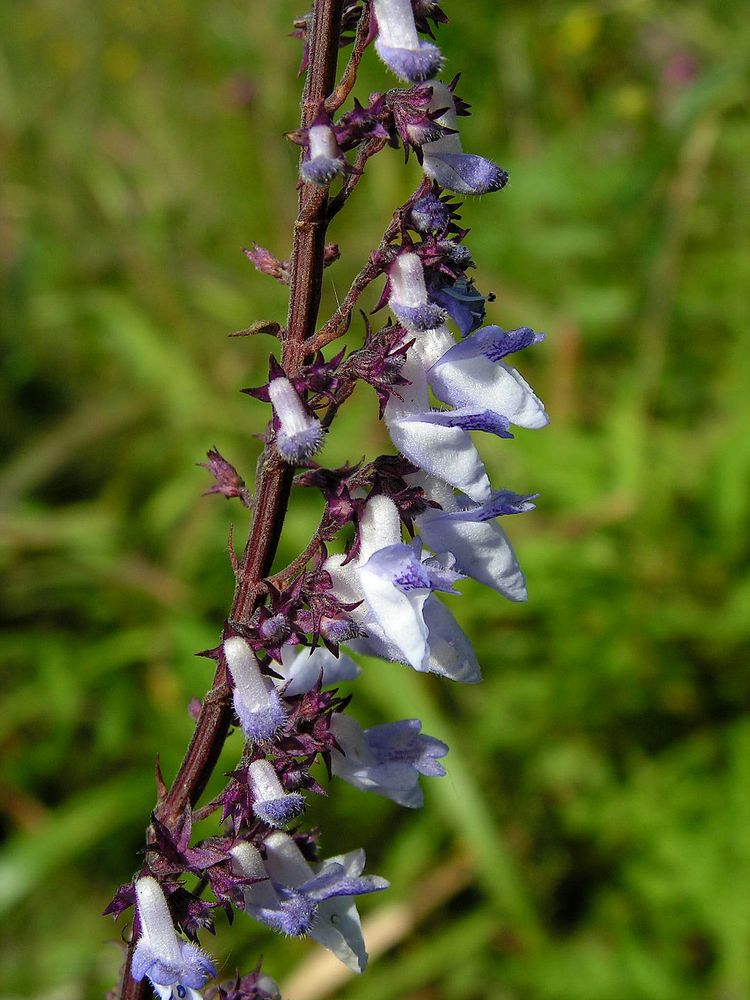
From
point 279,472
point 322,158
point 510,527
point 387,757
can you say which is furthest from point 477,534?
point 510,527

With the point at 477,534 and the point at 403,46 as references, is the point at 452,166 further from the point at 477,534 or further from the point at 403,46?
the point at 477,534

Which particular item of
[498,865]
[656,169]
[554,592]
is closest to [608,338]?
[656,169]

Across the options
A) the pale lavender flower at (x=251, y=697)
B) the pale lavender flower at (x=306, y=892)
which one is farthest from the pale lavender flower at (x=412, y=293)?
the pale lavender flower at (x=306, y=892)

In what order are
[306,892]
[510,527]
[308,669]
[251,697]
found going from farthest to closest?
[510,527], [308,669], [306,892], [251,697]

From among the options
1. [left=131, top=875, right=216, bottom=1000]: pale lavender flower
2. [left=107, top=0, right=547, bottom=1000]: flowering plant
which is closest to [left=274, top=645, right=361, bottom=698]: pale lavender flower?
[left=107, top=0, right=547, bottom=1000]: flowering plant

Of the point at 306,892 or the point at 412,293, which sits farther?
the point at 306,892

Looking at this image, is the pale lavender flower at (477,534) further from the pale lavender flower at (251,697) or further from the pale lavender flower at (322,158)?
the pale lavender flower at (322,158)
